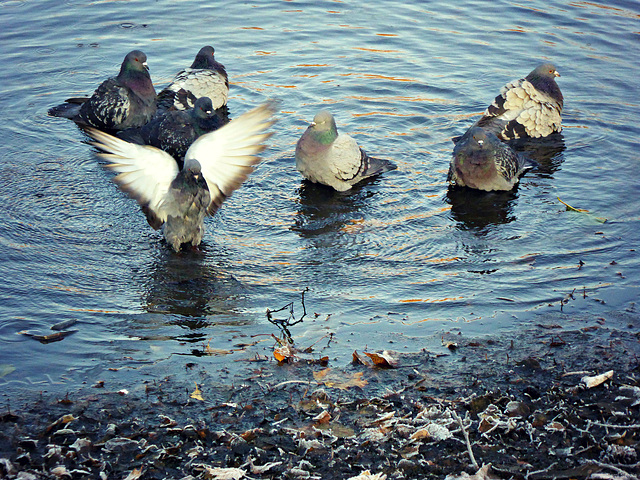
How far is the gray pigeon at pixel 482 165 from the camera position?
754 cm

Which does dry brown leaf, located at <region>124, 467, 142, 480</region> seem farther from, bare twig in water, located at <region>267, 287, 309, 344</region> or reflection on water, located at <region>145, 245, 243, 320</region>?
reflection on water, located at <region>145, 245, 243, 320</region>

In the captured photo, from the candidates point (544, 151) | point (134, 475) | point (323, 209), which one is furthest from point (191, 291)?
point (544, 151)

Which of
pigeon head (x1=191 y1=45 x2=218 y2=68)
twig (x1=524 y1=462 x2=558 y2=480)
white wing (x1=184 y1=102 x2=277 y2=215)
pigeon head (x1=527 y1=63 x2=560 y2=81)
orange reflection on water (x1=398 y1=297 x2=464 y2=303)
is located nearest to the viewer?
twig (x1=524 y1=462 x2=558 y2=480)

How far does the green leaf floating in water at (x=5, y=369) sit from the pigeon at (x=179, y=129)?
3.94 m

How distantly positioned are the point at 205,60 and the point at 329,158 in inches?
146

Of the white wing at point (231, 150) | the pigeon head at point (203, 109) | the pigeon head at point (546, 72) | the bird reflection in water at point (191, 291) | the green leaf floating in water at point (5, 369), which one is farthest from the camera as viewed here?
the pigeon head at point (546, 72)

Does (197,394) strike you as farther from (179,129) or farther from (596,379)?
(179,129)

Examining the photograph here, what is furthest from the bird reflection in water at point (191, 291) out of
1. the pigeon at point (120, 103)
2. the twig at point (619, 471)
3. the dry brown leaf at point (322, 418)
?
the pigeon at point (120, 103)

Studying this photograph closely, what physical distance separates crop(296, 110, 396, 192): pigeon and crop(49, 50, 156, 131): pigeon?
2825 mm

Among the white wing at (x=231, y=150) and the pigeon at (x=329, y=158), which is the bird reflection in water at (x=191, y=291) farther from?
the pigeon at (x=329, y=158)

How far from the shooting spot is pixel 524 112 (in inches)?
353

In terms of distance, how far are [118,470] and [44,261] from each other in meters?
3.06

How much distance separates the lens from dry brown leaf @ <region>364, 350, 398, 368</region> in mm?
4402

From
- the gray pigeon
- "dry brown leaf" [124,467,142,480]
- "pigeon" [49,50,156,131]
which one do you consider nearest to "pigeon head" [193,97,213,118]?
"pigeon" [49,50,156,131]
